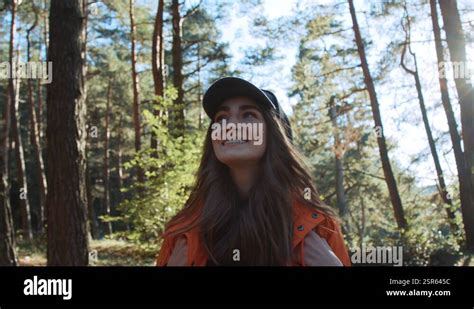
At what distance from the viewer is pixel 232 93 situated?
134 centimetres

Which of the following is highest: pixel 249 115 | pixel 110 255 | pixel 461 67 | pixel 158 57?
pixel 158 57

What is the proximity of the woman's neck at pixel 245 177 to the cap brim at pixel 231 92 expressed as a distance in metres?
0.19

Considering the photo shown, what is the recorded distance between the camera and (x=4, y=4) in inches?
345

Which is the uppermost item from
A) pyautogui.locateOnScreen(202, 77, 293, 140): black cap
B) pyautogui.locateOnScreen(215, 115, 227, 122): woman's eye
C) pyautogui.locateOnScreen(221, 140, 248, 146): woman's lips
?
pyautogui.locateOnScreen(202, 77, 293, 140): black cap

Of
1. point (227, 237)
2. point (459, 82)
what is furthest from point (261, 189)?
point (459, 82)

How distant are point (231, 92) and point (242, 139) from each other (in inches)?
5.7

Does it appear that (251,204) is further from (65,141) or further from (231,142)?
(65,141)

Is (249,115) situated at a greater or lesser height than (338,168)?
greater

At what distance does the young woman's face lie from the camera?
4.32ft

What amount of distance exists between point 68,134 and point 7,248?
217cm

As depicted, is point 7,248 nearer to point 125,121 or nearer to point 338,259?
point 338,259

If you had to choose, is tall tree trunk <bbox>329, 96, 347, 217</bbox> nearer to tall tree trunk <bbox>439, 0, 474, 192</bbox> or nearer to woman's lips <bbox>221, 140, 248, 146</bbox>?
tall tree trunk <bbox>439, 0, 474, 192</bbox>
